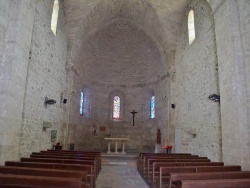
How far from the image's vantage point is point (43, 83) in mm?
9406

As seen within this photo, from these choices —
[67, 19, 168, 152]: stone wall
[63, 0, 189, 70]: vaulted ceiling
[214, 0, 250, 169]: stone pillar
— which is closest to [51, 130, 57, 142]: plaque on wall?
[67, 19, 168, 152]: stone wall

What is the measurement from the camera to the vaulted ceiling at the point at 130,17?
41.1 ft

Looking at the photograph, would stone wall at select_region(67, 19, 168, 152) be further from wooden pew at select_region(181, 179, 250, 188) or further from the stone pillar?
wooden pew at select_region(181, 179, 250, 188)

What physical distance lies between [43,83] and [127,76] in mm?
10126

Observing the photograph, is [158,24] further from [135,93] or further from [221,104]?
[221,104]

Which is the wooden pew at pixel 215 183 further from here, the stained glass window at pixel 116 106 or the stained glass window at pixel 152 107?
the stained glass window at pixel 116 106

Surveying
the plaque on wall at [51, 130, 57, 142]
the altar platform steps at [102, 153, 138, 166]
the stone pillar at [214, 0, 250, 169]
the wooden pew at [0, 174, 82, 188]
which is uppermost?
the stone pillar at [214, 0, 250, 169]

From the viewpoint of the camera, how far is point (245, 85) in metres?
6.43

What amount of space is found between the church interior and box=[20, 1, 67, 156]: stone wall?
4cm

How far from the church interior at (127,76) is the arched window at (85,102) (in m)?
0.09

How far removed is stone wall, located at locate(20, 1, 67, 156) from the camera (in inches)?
309

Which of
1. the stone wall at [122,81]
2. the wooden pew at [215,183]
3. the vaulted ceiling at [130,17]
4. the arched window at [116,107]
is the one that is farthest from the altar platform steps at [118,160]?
the wooden pew at [215,183]

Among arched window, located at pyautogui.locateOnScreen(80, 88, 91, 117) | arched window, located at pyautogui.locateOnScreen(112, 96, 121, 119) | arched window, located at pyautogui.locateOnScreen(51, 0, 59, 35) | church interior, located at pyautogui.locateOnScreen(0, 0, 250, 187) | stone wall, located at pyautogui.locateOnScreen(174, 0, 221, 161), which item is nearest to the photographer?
church interior, located at pyautogui.locateOnScreen(0, 0, 250, 187)

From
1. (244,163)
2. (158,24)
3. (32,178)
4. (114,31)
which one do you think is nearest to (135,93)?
(114,31)
